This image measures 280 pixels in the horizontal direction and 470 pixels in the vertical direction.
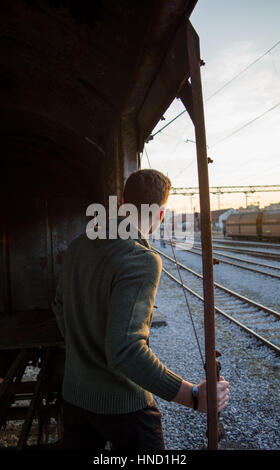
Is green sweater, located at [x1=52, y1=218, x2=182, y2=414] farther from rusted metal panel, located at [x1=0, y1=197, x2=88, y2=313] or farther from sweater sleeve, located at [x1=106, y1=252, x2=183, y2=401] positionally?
rusted metal panel, located at [x1=0, y1=197, x2=88, y2=313]

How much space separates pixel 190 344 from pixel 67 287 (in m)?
4.94

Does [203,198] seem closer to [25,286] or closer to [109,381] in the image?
[109,381]

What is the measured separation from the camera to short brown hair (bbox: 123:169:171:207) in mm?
1506

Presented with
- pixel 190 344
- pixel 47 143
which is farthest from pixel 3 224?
pixel 190 344

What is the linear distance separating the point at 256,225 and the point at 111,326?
29.7m

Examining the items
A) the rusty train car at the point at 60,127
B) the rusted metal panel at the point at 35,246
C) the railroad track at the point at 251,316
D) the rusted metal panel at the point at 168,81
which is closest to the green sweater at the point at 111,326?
the rusty train car at the point at 60,127

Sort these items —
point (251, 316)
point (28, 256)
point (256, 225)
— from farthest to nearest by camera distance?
1. point (256, 225)
2. point (251, 316)
3. point (28, 256)

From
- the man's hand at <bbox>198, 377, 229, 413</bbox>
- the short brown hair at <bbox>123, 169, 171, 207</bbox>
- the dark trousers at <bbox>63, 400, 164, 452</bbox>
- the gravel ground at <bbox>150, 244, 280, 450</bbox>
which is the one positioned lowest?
the gravel ground at <bbox>150, 244, 280, 450</bbox>

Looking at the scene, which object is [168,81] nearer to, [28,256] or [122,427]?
[122,427]

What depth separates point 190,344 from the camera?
581cm

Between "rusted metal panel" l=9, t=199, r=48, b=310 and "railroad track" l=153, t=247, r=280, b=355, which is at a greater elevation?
"rusted metal panel" l=9, t=199, r=48, b=310

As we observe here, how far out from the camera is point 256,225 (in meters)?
28.5

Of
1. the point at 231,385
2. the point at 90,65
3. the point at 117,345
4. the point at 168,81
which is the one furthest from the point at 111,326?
the point at 231,385

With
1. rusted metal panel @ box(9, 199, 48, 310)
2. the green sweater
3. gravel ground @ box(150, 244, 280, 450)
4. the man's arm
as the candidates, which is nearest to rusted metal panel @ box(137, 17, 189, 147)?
the green sweater
